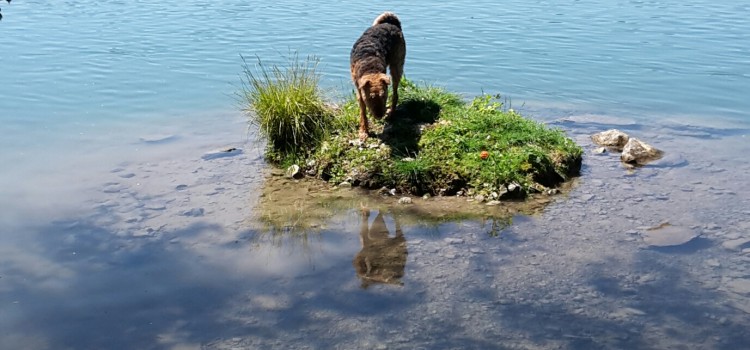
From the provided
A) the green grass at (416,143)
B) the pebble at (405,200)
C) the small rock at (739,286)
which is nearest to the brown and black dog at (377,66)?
the green grass at (416,143)

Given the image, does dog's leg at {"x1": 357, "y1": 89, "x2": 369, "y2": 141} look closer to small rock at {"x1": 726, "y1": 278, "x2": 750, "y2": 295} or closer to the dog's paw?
the dog's paw

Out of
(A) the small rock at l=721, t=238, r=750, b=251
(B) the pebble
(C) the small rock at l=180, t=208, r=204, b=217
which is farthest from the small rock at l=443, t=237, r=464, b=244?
(C) the small rock at l=180, t=208, r=204, b=217

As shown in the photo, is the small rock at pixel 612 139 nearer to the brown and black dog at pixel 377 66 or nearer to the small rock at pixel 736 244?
the brown and black dog at pixel 377 66

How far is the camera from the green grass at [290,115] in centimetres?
830

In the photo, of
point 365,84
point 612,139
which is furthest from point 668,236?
point 365,84

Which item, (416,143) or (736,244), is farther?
(416,143)

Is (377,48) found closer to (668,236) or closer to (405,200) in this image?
(405,200)

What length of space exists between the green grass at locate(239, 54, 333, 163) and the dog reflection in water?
5.58ft

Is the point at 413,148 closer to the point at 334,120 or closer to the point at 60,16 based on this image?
the point at 334,120

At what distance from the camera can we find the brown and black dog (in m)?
7.61

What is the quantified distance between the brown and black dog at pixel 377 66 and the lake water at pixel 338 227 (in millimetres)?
1140

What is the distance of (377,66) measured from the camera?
25.7 feet

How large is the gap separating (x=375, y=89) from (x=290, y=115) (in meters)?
→ 1.20

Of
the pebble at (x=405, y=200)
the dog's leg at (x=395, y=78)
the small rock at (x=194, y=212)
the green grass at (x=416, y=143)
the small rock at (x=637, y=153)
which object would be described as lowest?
the small rock at (x=194, y=212)
